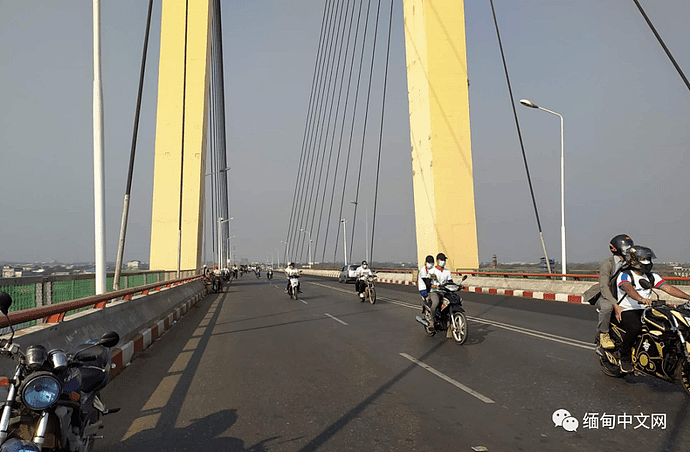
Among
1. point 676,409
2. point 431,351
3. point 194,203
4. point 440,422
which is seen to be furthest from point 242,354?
point 194,203

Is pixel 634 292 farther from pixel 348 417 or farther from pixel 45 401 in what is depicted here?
pixel 45 401

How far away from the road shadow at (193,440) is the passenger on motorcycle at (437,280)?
584 cm

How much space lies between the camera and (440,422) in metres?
4.91

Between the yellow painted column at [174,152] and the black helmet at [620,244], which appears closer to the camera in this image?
the black helmet at [620,244]

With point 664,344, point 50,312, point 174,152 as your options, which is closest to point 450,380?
point 664,344

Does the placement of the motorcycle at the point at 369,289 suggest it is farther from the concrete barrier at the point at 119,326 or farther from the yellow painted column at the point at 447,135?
the yellow painted column at the point at 447,135

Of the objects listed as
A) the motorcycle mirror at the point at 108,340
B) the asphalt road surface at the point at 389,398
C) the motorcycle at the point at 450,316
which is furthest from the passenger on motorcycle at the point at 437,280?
the motorcycle mirror at the point at 108,340

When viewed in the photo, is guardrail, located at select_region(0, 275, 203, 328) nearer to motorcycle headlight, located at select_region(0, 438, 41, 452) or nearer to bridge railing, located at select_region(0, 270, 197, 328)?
bridge railing, located at select_region(0, 270, 197, 328)

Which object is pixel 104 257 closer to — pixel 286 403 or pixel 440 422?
pixel 286 403

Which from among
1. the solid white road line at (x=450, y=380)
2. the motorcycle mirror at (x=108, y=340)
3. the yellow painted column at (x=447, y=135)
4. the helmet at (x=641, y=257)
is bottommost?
the solid white road line at (x=450, y=380)

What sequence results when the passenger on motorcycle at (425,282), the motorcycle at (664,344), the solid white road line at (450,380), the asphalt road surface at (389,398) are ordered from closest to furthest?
the asphalt road surface at (389,398), the motorcycle at (664,344), the solid white road line at (450,380), the passenger on motorcycle at (425,282)

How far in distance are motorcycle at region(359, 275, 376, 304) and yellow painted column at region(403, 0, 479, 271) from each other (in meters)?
8.87

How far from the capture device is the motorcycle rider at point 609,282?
6.33 metres

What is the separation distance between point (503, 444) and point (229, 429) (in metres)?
2.33
